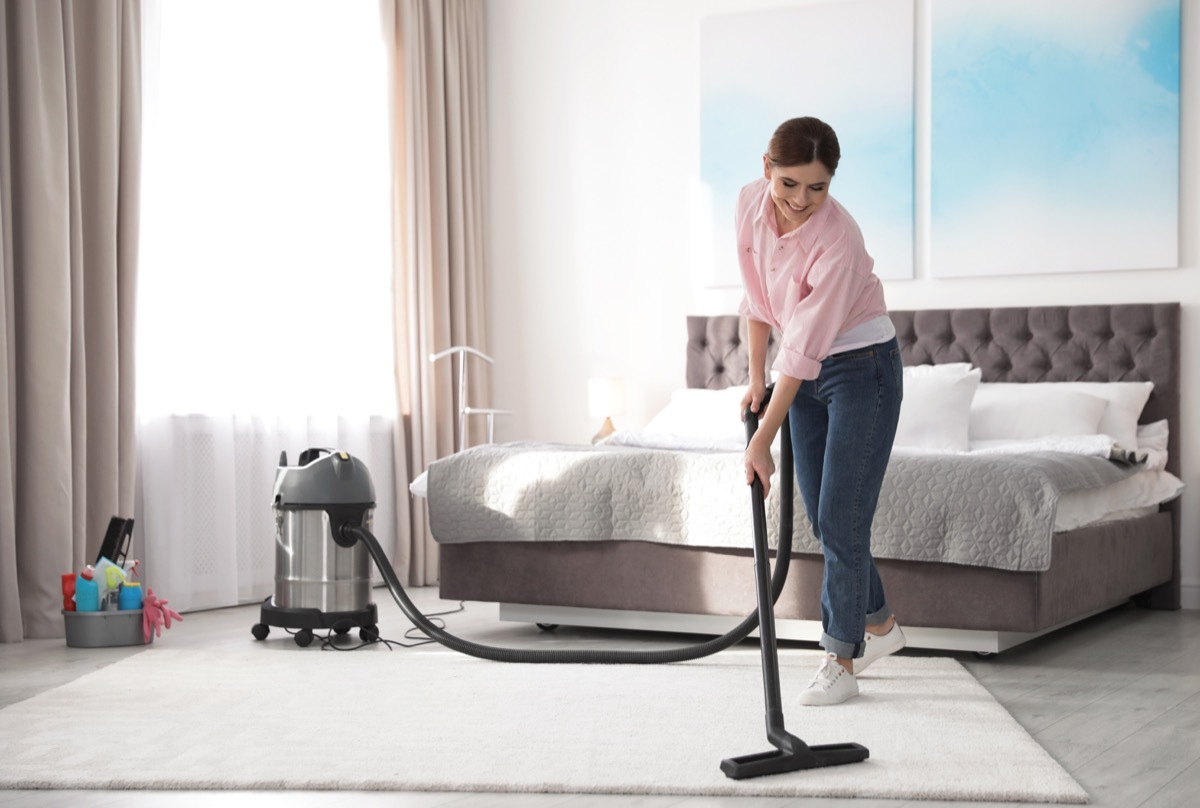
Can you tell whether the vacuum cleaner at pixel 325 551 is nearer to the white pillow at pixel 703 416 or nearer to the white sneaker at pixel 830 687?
the white sneaker at pixel 830 687

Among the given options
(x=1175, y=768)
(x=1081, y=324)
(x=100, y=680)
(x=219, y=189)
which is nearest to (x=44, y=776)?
(x=100, y=680)

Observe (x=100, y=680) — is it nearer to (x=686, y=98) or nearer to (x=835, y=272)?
(x=835, y=272)

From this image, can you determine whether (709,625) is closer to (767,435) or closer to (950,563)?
(950,563)

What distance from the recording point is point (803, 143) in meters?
2.53

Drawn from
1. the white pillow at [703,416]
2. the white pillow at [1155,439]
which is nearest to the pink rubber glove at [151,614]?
the white pillow at [703,416]

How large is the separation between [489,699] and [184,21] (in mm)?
2920

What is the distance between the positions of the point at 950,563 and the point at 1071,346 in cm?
187

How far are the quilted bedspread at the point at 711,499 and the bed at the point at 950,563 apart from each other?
0.05 feet

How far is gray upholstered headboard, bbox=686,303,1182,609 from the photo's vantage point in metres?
4.75

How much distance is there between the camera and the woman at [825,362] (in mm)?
2578

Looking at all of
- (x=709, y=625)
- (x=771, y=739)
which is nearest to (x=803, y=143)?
(x=771, y=739)

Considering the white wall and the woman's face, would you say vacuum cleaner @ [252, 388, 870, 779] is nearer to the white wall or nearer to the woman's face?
the woman's face

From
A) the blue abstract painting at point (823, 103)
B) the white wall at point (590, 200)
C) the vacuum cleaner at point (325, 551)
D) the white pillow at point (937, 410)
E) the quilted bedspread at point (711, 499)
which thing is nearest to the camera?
the quilted bedspread at point (711, 499)

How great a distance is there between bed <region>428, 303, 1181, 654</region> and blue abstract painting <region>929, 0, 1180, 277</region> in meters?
0.25
